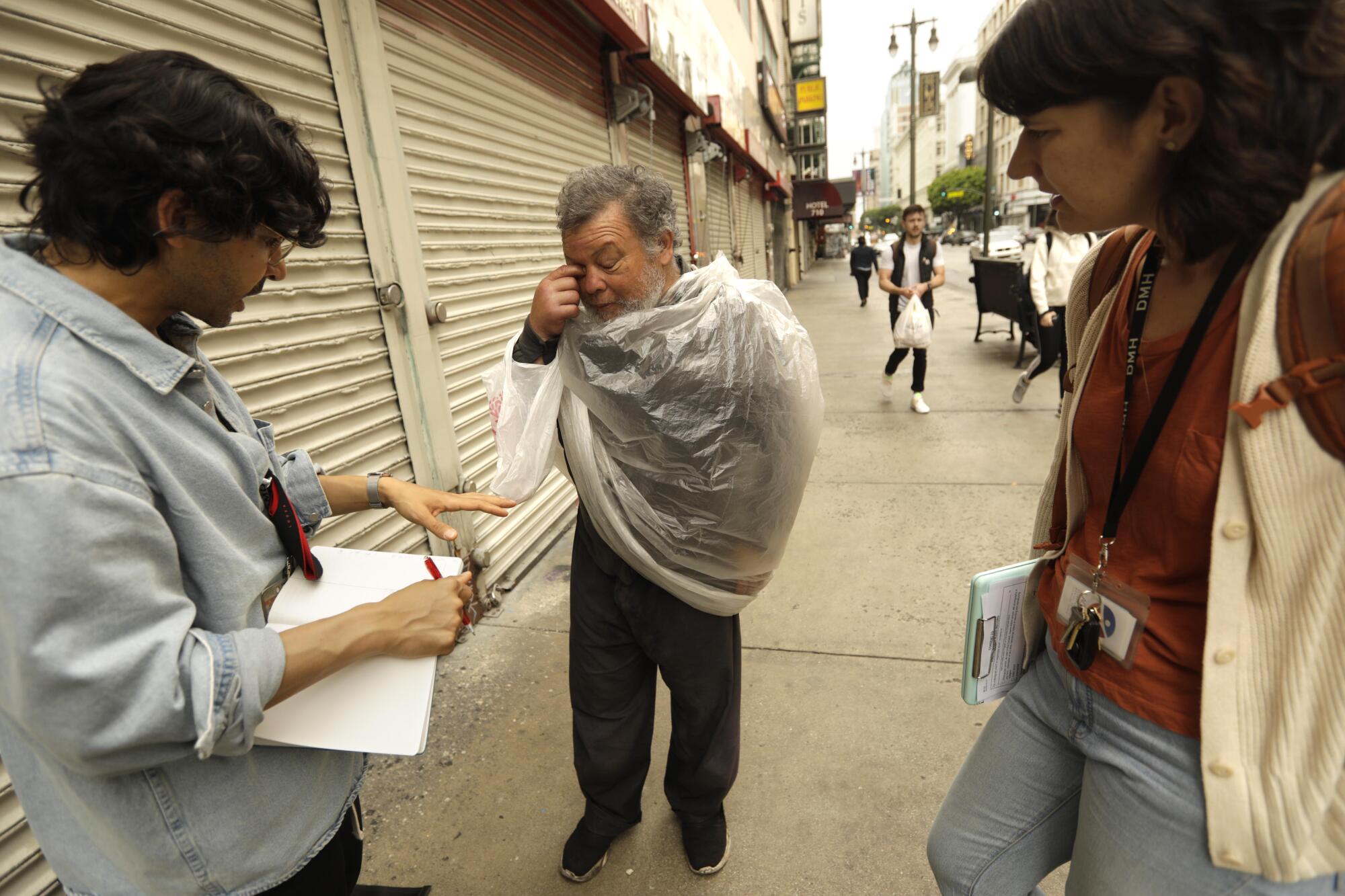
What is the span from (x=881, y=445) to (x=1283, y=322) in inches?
179

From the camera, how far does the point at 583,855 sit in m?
1.86

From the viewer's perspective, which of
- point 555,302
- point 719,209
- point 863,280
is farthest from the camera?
point 863,280

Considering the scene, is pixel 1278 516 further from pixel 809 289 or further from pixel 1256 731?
pixel 809 289

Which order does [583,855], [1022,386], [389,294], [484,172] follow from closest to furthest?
[583,855] → [389,294] → [484,172] → [1022,386]

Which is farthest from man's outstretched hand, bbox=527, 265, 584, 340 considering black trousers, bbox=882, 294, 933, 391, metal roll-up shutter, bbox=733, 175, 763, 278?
metal roll-up shutter, bbox=733, 175, 763, 278

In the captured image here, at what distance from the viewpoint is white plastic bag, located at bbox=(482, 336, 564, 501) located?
161cm

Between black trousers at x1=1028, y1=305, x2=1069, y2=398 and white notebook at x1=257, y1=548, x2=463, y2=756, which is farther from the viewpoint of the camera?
black trousers at x1=1028, y1=305, x2=1069, y2=398

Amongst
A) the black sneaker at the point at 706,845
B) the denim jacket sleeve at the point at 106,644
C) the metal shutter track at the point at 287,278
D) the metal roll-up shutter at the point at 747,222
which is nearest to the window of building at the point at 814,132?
the metal roll-up shutter at the point at 747,222

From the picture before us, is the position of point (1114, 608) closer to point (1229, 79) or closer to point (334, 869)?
point (1229, 79)

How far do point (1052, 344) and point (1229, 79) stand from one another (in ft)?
17.6

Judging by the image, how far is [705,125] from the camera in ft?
27.0

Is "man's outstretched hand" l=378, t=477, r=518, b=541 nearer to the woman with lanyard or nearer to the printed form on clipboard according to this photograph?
the printed form on clipboard

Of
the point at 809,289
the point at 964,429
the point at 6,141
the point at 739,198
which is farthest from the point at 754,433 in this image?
the point at 809,289

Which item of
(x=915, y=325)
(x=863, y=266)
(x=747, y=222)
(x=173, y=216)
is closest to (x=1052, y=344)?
(x=915, y=325)
